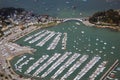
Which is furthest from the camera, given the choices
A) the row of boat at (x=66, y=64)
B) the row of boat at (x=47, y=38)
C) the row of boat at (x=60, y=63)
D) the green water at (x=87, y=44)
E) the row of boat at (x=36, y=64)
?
the row of boat at (x=47, y=38)

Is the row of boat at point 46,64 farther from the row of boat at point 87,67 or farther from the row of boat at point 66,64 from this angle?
the row of boat at point 87,67

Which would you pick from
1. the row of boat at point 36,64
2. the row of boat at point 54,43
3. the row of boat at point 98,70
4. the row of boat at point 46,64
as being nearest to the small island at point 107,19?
the row of boat at point 54,43

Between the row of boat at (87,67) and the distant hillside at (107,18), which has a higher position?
the distant hillside at (107,18)

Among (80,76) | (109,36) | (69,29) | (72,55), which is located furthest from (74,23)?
(80,76)

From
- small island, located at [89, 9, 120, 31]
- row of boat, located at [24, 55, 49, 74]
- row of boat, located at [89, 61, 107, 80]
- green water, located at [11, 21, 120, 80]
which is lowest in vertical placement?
row of boat, located at [89, 61, 107, 80]

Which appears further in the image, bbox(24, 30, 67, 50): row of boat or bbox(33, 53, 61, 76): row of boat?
bbox(24, 30, 67, 50): row of boat

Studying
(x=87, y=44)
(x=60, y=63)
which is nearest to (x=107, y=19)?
(x=87, y=44)

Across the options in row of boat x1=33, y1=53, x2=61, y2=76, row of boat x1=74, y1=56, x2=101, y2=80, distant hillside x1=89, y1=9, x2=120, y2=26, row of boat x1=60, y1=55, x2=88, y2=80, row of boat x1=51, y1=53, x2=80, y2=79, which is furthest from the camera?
distant hillside x1=89, y1=9, x2=120, y2=26

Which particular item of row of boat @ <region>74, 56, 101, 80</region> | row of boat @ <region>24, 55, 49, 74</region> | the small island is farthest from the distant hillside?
row of boat @ <region>24, 55, 49, 74</region>

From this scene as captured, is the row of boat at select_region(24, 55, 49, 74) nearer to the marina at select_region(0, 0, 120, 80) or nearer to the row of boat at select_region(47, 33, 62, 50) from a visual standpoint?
the marina at select_region(0, 0, 120, 80)
